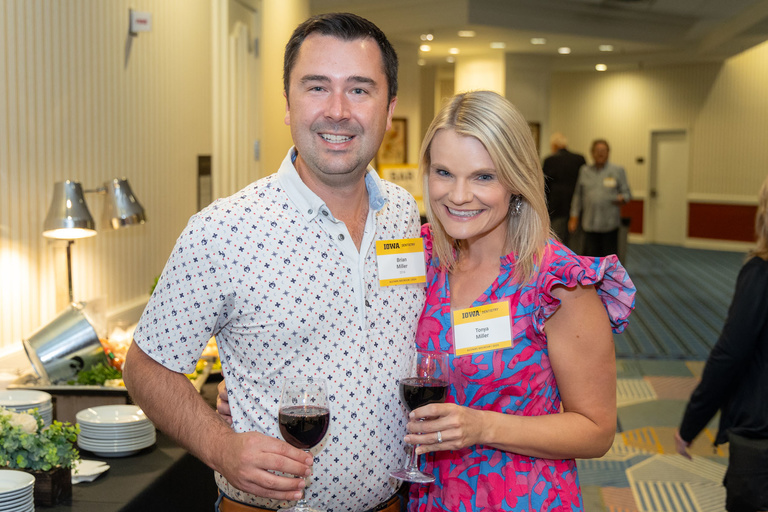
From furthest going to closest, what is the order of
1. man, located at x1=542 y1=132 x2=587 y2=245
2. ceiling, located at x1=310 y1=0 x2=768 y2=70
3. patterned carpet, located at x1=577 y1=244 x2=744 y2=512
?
ceiling, located at x1=310 y1=0 x2=768 y2=70 → man, located at x1=542 y1=132 x2=587 y2=245 → patterned carpet, located at x1=577 y1=244 x2=744 y2=512

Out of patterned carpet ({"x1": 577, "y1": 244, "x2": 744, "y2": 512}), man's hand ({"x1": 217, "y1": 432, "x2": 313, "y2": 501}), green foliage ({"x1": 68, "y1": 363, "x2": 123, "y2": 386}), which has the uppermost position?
man's hand ({"x1": 217, "y1": 432, "x2": 313, "y2": 501})

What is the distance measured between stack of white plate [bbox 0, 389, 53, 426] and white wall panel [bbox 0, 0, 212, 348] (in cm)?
68

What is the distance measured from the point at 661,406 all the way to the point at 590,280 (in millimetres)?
4239

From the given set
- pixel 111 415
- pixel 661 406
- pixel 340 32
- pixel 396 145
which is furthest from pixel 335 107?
pixel 396 145

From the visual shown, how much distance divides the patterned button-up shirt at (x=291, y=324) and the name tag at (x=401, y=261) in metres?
0.04

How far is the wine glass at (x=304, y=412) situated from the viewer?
4.46 feet

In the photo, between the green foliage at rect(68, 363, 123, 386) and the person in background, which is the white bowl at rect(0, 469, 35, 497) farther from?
the person in background

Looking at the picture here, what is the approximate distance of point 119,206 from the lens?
3312 millimetres

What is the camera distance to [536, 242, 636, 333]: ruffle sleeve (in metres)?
1.64

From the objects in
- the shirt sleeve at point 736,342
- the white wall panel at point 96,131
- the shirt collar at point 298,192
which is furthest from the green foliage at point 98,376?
the shirt sleeve at point 736,342

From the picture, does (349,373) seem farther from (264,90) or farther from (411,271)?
(264,90)

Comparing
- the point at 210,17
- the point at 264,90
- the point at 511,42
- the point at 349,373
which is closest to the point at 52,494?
the point at 349,373

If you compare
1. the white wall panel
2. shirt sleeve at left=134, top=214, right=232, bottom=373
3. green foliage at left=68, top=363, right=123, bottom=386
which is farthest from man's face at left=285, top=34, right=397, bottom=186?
the white wall panel

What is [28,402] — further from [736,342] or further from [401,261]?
[736,342]
